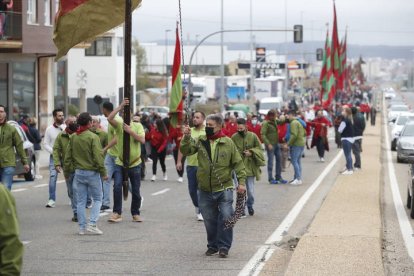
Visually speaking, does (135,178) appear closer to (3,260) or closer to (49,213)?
(49,213)

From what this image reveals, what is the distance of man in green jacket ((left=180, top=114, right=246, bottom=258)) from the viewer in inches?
489

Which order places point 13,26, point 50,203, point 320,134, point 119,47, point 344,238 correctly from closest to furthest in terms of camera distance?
point 344,238, point 50,203, point 320,134, point 13,26, point 119,47

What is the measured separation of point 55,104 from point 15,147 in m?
33.1

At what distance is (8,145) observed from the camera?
15.4 metres

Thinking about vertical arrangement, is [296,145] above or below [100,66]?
below

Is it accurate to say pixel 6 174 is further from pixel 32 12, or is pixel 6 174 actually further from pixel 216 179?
pixel 32 12

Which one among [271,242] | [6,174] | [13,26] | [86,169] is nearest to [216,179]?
[271,242]

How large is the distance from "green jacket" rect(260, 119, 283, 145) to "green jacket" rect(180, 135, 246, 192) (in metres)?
11.5

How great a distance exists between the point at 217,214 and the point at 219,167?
562 mm

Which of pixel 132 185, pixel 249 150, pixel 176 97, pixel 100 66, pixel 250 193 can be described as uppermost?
pixel 100 66

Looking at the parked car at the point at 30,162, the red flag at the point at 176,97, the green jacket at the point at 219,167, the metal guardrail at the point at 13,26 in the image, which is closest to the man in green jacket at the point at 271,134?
the parked car at the point at 30,162

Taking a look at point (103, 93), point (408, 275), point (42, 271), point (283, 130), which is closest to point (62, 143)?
point (42, 271)

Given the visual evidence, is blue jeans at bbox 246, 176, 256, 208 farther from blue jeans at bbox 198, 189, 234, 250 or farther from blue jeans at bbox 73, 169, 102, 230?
blue jeans at bbox 198, 189, 234, 250

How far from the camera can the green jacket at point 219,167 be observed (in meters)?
12.4
